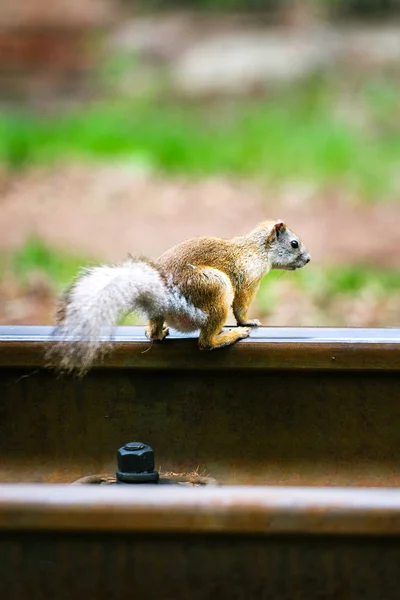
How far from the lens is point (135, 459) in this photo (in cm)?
284

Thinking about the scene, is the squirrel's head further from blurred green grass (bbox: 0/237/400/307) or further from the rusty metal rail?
blurred green grass (bbox: 0/237/400/307)

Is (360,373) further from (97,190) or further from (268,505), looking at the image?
(97,190)

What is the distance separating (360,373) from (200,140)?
9.64 metres

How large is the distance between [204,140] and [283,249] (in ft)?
29.6

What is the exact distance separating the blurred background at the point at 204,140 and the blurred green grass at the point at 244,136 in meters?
0.04

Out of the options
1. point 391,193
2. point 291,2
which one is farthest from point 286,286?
point 291,2

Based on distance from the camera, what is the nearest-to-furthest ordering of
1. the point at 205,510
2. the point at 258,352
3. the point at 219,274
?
the point at 205,510 < the point at 258,352 < the point at 219,274

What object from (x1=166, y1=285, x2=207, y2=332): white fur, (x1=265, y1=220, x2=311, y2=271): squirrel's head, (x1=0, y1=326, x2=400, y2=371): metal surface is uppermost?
(x1=265, y1=220, x2=311, y2=271): squirrel's head

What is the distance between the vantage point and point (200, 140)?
12.5 m

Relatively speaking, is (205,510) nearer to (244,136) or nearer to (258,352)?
(258,352)

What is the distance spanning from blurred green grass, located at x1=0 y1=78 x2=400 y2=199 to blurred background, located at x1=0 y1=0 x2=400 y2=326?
0.04 meters

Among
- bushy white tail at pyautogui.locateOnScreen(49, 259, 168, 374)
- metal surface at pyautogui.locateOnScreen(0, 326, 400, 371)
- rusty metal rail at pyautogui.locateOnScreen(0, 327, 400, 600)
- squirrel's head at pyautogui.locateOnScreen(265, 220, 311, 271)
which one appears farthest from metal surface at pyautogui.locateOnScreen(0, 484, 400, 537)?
squirrel's head at pyautogui.locateOnScreen(265, 220, 311, 271)

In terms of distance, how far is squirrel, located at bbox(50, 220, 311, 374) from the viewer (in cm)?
286

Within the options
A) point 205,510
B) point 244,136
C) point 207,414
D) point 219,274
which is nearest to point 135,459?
point 207,414
